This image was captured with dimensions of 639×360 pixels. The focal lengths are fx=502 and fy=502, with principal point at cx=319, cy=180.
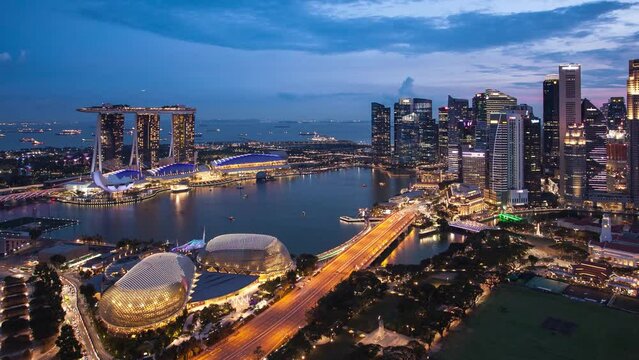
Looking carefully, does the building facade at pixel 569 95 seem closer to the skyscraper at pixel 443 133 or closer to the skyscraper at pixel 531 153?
the skyscraper at pixel 531 153

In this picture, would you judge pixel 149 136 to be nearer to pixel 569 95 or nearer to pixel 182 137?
pixel 182 137

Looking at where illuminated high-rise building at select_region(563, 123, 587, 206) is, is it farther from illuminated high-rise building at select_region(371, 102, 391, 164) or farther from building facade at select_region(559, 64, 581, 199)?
illuminated high-rise building at select_region(371, 102, 391, 164)

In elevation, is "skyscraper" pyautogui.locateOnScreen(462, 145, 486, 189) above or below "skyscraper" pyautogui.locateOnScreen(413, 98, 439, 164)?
below

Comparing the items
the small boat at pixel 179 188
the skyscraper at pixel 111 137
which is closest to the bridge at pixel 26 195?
the small boat at pixel 179 188

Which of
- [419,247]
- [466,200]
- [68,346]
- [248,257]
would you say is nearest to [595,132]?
[466,200]

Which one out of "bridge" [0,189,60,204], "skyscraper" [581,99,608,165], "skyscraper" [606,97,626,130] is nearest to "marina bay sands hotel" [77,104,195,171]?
"bridge" [0,189,60,204]
